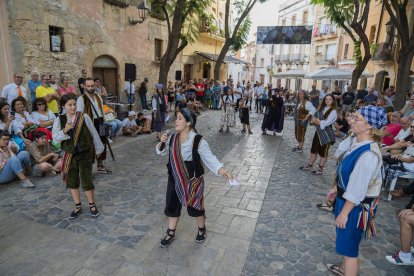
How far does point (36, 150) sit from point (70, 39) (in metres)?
6.18

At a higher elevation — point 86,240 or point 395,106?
point 395,106

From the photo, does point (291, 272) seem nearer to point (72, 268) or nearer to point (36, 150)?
point (72, 268)

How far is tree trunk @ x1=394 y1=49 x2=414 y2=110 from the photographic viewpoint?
961 centimetres

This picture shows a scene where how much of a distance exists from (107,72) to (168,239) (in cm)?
1084

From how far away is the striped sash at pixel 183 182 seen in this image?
3.11 m

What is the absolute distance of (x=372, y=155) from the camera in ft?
7.69

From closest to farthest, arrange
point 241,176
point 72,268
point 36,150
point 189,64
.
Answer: point 72,268 < point 36,150 < point 241,176 < point 189,64

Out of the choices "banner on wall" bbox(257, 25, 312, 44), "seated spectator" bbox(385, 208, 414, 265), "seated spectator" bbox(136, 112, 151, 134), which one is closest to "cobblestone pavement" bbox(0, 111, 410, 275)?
"seated spectator" bbox(385, 208, 414, 265)

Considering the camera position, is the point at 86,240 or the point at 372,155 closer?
the point at 372,155

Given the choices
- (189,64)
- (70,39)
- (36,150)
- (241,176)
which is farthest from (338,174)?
(189,64)

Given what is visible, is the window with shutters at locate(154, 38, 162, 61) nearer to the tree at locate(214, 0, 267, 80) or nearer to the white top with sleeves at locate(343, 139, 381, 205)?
the tree at locate(214, 0, 267, 80)

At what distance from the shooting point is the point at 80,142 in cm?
380

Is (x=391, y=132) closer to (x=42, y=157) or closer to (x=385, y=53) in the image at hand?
(x=42, y=157)

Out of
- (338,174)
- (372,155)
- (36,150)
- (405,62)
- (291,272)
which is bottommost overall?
(291,272)
